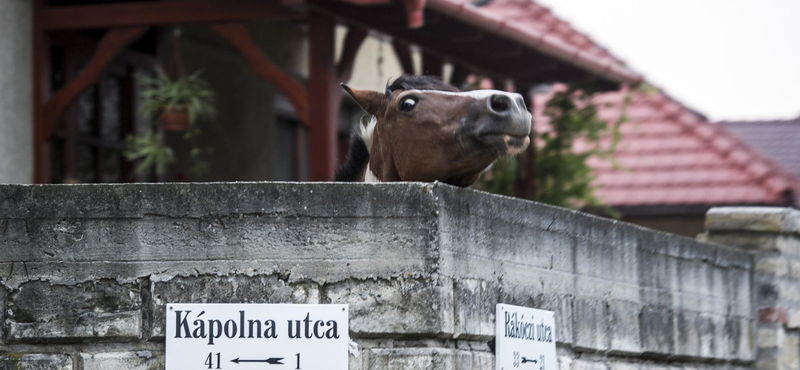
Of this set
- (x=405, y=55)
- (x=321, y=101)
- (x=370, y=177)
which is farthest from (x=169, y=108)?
(x=370, y=177)

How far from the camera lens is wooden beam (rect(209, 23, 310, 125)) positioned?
257 inches

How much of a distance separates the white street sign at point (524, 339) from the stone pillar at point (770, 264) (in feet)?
Result: 8.27

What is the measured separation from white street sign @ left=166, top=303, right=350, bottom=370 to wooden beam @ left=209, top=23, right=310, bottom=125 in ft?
10.3

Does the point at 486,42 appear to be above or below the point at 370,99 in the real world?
above

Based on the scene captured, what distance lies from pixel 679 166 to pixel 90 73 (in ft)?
19.7

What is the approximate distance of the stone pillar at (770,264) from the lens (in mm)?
6262

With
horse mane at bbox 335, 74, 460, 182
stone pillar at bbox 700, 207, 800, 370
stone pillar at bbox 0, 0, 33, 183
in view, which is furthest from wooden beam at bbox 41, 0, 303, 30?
stone pillar at bbox 700, 207, 800, 370

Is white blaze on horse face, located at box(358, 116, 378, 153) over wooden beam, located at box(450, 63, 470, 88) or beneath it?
beneath

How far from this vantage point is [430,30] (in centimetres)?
736

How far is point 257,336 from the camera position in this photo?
11.3ft

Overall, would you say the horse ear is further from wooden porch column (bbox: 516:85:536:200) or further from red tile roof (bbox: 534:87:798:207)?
Answer: red tile roof (bbox: 534:87:798:207)

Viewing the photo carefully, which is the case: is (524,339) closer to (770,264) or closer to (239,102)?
(770,264)

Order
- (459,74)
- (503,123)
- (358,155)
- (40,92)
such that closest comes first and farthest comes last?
(503,123), (358,155), (40,92), (459,74)

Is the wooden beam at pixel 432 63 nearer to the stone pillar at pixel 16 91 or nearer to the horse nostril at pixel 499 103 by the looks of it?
the stone pillar at pixel 16 91
